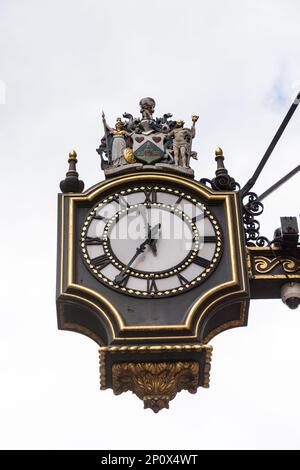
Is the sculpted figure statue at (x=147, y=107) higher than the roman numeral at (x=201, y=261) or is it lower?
higher

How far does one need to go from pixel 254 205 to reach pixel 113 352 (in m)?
2.29

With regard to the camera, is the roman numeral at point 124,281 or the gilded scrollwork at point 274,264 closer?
the roman numeral at point 124,281

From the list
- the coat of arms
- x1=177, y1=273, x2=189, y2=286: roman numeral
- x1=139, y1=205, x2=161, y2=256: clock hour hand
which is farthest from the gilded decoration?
the coat of arms

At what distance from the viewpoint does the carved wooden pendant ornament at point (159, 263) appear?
10.2 m

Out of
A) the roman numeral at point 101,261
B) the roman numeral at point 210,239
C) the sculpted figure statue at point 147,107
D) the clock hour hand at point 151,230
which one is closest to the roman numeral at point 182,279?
the clock hour hand at point 151,230

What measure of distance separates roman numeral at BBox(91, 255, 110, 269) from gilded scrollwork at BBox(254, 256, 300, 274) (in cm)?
129

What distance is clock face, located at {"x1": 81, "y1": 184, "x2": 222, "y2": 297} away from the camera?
10680 millimetres

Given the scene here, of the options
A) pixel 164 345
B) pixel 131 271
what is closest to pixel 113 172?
pixel 131 271

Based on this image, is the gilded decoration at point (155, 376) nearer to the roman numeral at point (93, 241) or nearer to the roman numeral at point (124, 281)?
the roman numeral at point (124, 281)

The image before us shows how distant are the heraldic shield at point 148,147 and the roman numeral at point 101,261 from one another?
125 cm

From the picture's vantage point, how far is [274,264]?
436 inches

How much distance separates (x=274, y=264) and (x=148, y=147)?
5.55ft

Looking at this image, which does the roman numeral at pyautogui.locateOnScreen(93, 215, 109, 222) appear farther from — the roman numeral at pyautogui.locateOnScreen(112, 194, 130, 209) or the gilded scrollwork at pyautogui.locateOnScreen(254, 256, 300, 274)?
the gilded scrollwork at pyautogui.locateOnScreen(254, 256, 300, 274)

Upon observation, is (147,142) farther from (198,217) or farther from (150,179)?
(198,217)
